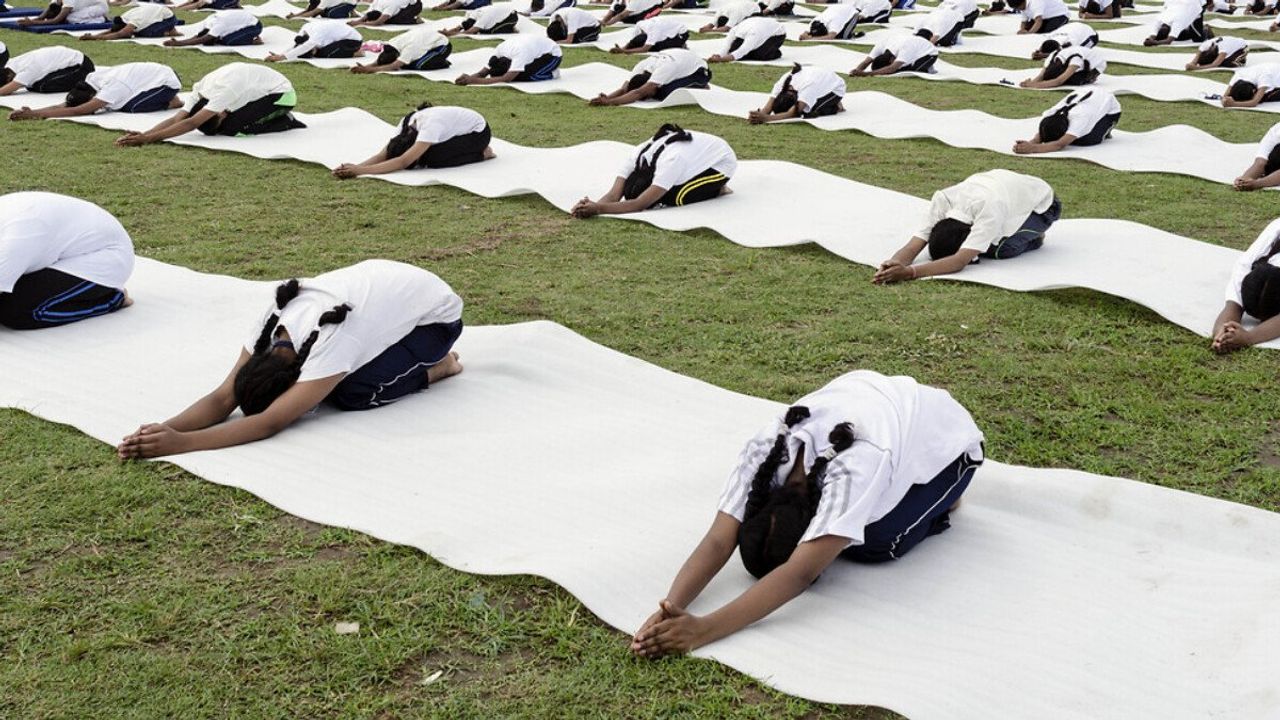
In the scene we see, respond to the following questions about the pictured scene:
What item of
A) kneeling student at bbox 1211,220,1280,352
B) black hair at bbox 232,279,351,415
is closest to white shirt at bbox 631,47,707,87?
kneeling student at bbox 1211,220,1280,352

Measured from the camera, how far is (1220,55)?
10.6 metres

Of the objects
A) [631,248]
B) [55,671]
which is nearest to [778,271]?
[631,248]

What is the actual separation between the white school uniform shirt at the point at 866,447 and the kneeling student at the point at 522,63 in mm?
7996

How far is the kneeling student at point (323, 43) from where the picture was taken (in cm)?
1188

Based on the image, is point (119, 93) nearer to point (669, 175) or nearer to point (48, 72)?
point (48, 72)

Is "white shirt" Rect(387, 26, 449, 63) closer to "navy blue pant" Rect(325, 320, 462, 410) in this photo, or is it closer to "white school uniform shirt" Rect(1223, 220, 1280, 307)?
"navy blue pant" Rect(325, 320, 462, 410)

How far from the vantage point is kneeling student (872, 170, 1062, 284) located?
203 inches

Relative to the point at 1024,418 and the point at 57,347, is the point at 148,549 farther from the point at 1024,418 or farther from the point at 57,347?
the point at 1024,418

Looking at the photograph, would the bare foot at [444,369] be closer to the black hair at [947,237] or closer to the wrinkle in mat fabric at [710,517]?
the wrinkle in mat fabric at [710,517]

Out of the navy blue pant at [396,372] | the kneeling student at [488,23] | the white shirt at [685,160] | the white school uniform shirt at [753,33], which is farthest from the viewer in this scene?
the kneeling student at [488,23]

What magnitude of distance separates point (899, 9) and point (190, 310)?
13389 millimetres

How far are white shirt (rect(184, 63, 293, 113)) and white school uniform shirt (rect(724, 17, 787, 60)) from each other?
5.22 metres

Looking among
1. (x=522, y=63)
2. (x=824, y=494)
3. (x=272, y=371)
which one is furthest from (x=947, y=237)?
(x=522, y=63)

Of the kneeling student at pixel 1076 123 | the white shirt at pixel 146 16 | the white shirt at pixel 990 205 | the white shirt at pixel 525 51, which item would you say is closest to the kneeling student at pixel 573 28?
the white shirt at pixel 525 51
